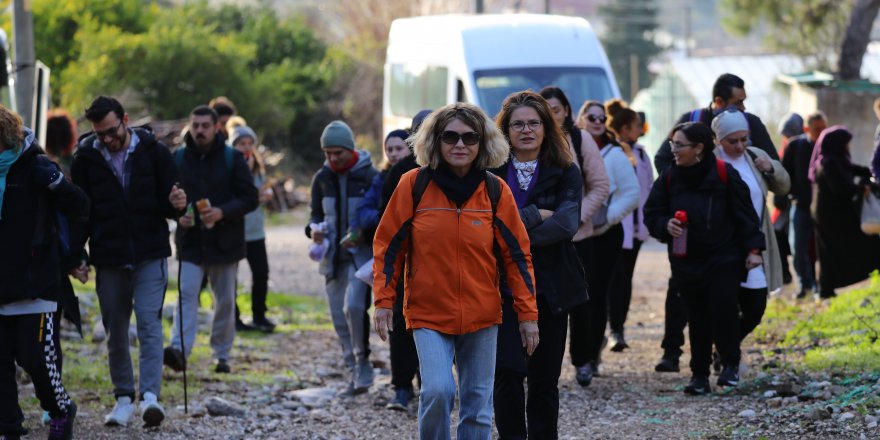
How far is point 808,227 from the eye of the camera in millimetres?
13375

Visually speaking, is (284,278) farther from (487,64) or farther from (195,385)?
(195,385)

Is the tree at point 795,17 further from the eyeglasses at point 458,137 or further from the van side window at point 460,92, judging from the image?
the eyeglasses at point 458,137

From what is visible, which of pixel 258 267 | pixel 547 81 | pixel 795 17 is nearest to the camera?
pixel 258 267

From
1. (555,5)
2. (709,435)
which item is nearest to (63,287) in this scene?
(709,435)

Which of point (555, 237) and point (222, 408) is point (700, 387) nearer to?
point (555, 237)

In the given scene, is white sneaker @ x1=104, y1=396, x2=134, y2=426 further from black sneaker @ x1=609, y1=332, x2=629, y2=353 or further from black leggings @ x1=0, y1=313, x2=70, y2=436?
black sneaker @ x1=609, y1=332, x2=629, y2=353

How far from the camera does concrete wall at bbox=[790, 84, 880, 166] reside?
19.1m

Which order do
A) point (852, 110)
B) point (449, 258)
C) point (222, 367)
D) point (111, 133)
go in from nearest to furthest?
point (449, 258), point (111, 133), point (222, 367), point (852, 110)

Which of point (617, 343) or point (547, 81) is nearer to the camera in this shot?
point (617, 343)

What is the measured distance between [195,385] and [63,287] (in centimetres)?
218

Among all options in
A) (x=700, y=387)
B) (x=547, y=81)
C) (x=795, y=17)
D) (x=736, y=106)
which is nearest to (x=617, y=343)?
(x=700, y=387)

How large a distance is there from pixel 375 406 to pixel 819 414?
291 cm

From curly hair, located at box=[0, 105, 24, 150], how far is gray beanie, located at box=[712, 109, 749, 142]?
168 inches

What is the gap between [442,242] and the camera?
227 inches
